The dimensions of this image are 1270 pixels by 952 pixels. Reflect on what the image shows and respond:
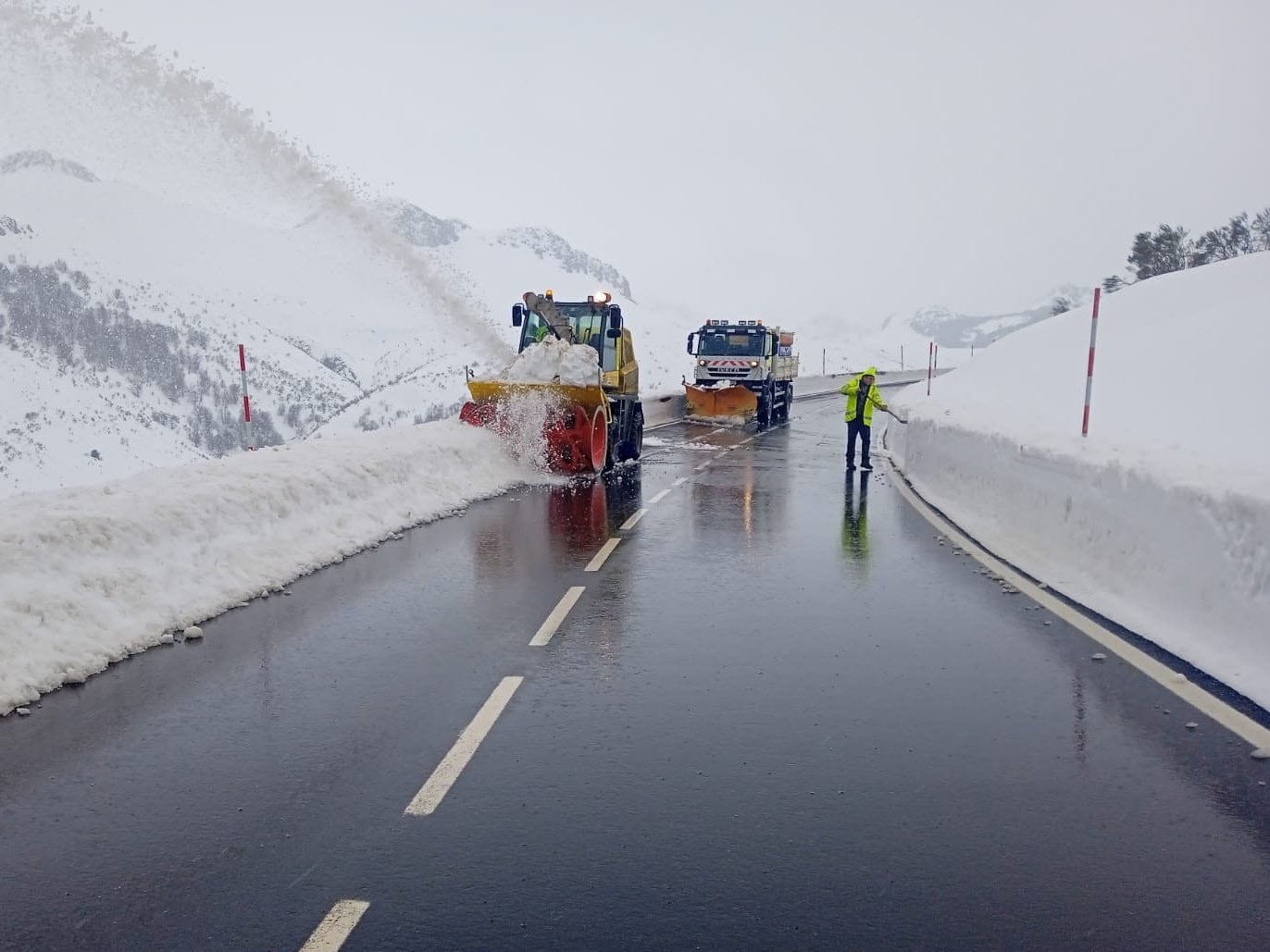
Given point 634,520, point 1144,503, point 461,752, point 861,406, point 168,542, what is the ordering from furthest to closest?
point 861,406 → point 634,520 → point 168,542 → point 1144,503 → point 461,752

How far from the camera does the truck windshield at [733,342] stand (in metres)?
32.9

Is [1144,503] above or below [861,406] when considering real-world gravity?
below

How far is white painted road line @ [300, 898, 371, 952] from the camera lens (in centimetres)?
328

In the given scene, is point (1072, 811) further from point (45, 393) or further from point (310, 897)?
point (45, 393)

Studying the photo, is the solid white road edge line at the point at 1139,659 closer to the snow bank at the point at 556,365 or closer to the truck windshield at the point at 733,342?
the snow bank at the point at 556,365

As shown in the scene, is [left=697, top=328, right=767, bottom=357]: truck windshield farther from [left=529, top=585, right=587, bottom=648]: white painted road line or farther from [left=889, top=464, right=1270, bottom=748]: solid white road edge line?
[left=529, top=585, right=587, bottom=648]: white painted road line

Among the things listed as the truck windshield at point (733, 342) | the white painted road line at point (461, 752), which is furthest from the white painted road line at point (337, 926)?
the truck windshield at point (733, 342)

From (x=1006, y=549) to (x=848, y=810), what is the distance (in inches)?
278

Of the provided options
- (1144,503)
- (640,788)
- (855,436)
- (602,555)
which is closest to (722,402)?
(855,436)

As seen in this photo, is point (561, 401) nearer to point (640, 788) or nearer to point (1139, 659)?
point (1139, 659)

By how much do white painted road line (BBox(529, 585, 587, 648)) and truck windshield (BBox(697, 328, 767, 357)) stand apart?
978 inches

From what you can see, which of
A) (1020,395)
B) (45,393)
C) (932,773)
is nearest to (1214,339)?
(1020,395)

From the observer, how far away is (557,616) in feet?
25.6

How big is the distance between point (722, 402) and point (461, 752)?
28441 millimetres
